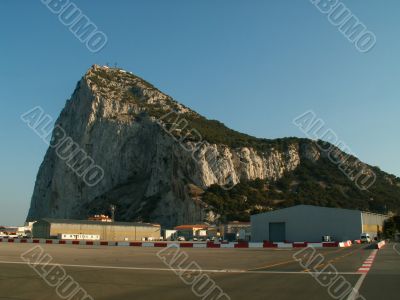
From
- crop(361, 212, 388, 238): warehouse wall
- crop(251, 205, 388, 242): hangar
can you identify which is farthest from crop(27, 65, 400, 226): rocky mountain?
crop(251, 205, 388, 242): hangar

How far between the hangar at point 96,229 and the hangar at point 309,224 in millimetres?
30477

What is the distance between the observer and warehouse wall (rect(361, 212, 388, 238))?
84700 millimetres

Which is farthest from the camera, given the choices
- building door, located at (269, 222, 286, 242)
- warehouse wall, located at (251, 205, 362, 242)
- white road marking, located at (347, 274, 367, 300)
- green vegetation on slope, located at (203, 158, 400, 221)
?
green vegetation on slope, located at (203, 158, 400, 221)

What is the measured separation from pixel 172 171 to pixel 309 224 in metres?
62.6

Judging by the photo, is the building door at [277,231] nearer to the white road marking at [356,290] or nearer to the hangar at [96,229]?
the hangar at [96,229]

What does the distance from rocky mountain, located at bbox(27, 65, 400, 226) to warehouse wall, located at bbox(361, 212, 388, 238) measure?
4007cm

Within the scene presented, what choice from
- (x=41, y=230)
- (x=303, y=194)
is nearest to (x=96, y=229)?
(x=41, y=230)

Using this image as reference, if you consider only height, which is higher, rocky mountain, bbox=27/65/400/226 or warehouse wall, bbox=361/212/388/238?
rocky mountain, bbox=27/65/400/226

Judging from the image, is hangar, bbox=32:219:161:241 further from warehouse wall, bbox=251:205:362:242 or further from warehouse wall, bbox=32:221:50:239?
warehouse wall, bbox=251:205:362:242

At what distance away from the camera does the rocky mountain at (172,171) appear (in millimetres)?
137875

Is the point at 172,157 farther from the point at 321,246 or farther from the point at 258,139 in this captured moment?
the point at 321,246

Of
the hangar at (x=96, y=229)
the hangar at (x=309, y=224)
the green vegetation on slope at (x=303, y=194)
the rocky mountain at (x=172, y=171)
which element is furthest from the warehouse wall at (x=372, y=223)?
the hangar at (x=96, y=229)

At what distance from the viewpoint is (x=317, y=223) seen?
82000 mm

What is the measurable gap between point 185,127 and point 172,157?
24.3 meters
